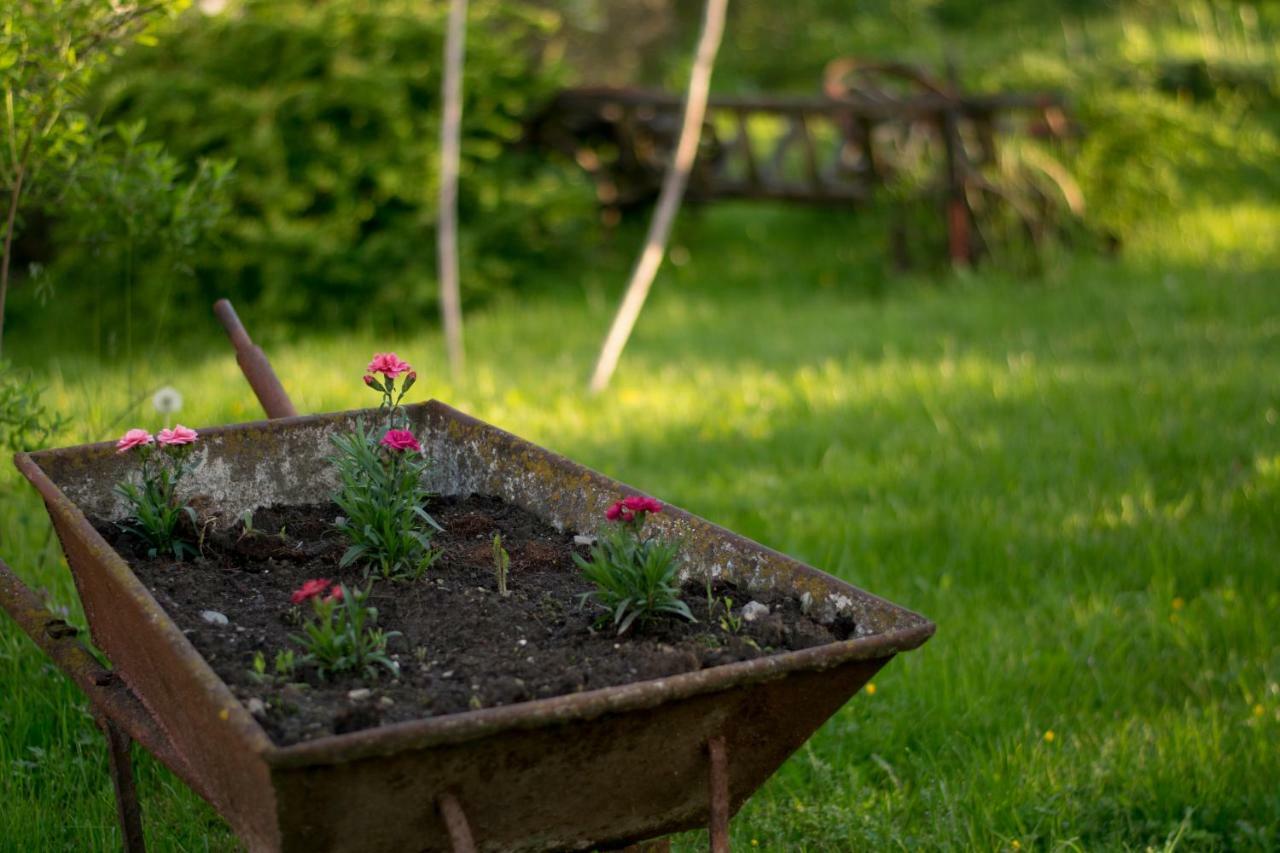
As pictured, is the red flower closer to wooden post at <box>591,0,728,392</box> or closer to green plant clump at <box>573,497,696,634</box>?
green plant clump at <box>573,497,696,634</box>

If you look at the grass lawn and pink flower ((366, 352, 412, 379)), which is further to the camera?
the grass lawn

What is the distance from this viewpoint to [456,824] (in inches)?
68.9

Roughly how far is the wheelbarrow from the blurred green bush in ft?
16.8

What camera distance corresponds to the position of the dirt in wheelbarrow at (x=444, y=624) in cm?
191

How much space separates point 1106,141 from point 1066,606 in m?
5.18

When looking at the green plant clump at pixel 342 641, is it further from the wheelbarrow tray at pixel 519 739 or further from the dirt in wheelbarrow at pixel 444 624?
the wheelbarrow tray at pixel 519 739

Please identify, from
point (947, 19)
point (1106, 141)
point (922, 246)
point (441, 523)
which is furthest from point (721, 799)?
point (947, 19)

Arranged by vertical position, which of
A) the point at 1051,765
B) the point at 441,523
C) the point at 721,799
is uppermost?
the point at 441,523

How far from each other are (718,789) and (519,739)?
34cm

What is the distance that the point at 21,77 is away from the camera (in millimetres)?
3223

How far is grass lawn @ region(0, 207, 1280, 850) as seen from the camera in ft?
10.0

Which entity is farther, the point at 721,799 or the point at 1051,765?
the point at 1051,765

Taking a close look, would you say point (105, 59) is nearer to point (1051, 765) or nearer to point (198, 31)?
point (1051, 765)

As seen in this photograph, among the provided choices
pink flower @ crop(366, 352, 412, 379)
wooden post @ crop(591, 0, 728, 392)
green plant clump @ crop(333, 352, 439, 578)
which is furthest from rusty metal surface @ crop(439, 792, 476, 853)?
wooden post @ crop(591, 0, 728, 392)
